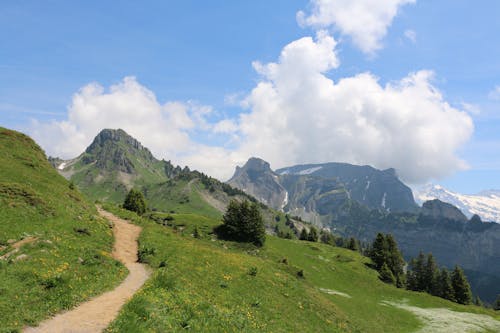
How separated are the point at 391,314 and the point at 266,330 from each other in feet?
128

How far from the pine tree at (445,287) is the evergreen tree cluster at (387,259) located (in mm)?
14757

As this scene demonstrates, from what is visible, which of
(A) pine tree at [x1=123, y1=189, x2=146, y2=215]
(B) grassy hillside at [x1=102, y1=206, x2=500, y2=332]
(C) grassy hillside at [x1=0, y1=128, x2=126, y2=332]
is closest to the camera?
(C) grassy hillside at [x1=0, y1=128, x2=126, y2=332]

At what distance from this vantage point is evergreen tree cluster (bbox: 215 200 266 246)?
80938mm

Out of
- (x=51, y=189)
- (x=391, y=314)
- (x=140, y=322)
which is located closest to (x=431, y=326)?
(x=391, y=314)

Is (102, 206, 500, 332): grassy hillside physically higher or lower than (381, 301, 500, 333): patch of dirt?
higher

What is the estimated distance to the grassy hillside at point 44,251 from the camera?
17875mm

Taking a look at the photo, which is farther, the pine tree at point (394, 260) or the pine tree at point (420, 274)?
the pine tree at point (420, 274)

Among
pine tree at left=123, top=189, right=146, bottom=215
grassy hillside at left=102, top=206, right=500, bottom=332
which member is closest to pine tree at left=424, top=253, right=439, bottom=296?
grassy hillside at left=102, top=206, right=500, bottom=332

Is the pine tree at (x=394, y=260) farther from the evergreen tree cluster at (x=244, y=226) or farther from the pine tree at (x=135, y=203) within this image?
the pine tree at (x=135, y=203)

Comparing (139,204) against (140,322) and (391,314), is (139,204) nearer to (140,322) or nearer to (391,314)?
(391,314)

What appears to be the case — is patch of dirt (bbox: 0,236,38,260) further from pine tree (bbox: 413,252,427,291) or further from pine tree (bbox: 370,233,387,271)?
pine tree (bbox: 413,252,427,291)

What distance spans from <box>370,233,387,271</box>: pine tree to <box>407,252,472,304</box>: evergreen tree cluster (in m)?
26.7

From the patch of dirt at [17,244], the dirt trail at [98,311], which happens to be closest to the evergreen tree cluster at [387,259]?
the dirt trail at [98,311]

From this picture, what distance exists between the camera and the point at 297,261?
7975 centimetres
